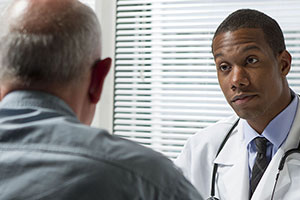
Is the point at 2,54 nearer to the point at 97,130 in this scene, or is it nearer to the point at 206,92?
the point at 97,130

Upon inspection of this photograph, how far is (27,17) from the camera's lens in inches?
27.8

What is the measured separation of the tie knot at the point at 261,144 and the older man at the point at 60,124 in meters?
0.83

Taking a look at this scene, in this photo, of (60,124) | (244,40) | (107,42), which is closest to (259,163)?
(244,40)

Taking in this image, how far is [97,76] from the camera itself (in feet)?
2.47

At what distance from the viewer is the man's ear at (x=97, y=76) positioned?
75cm

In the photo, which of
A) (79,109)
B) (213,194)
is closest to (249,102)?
(213,194)

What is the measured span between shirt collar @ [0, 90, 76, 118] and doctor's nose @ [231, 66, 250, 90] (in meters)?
0.82

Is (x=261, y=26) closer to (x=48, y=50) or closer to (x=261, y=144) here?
(x=261, y=144)

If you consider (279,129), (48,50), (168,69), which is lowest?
(279,129)

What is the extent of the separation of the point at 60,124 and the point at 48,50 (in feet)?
0.38

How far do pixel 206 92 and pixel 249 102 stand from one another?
2.14ft

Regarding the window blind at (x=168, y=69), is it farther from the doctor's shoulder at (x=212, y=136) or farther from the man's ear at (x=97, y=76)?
the man's ear at (x=97, y=76)

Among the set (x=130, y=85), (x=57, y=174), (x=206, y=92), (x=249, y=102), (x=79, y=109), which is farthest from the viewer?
(x=130, y=85)

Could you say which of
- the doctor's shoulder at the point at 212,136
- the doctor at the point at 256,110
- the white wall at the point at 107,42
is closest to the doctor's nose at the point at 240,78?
the doctor at the point at 256,110
